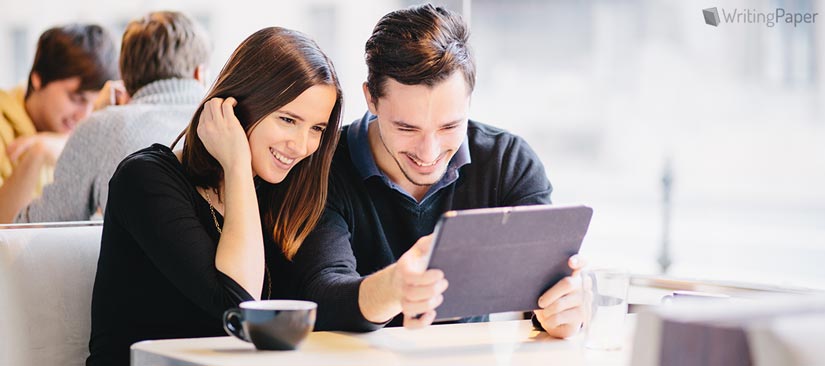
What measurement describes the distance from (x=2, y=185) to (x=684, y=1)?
17.0 ft

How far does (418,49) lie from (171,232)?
55 cm

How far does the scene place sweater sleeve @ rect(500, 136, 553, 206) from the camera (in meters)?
2.03

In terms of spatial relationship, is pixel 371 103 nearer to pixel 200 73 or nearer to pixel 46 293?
pixel 46 293

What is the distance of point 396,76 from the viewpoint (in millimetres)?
1877

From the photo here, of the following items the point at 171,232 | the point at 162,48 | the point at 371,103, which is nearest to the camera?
the point at 171,232

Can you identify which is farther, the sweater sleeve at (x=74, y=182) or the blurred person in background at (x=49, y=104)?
the blurred person in background at (x=49, y=104)

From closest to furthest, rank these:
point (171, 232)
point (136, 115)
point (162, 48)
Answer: point (171, 232), point (136, 115), point (162, 48)

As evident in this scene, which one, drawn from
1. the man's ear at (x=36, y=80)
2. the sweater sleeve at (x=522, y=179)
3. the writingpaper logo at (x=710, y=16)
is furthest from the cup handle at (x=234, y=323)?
the writingpaper logo at (x=710, y=16)

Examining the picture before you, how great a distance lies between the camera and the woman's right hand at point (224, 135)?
5.96ft

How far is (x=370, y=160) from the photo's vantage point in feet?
6.57

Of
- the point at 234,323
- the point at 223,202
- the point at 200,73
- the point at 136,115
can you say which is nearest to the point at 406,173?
the point at 223,202

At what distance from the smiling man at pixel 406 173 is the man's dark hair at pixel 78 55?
158 centimetres

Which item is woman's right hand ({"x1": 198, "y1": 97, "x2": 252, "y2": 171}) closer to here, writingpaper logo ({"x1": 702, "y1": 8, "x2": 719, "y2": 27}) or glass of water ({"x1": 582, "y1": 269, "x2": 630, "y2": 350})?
glass of water ({"x1": 582, "y1": 269, "x2": 630, "y2": 350})

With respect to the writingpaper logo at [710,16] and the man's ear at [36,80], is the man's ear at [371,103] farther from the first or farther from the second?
the writingpaper logo at [710,16]
